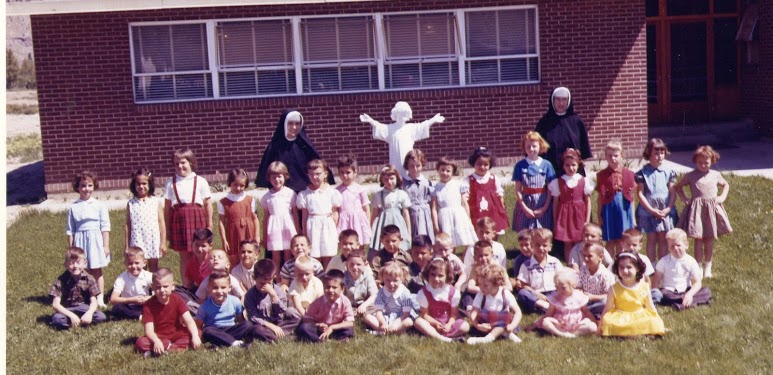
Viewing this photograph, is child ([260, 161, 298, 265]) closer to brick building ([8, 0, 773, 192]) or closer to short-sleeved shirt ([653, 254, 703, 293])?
short-sleeved shirt ([653, 254, 703, 293])

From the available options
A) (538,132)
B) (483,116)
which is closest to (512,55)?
(483,116)

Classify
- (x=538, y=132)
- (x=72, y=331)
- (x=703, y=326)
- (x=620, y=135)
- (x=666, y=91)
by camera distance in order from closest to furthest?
(x=703, y=326), (x=72, y=331), (x=538, y=132), (x=620, y=135), (x=666, y=91)

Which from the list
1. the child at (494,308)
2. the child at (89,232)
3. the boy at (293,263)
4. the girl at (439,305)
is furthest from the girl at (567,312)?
the child at (89,232)

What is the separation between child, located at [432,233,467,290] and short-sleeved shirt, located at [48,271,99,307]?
2961mm

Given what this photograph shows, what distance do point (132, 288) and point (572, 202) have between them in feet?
13.0

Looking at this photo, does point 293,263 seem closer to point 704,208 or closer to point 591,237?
point 591,237

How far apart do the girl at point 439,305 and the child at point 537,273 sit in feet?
2.63

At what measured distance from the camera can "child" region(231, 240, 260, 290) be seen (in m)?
8.10

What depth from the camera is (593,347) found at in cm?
715

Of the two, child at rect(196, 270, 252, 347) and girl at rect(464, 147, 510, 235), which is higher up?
girl at rect(464, 147, 510, 235)

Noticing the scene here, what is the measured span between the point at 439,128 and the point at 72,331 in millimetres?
7885

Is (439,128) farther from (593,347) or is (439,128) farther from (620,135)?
(593,347)

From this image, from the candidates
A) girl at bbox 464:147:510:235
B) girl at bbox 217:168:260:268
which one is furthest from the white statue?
girl at bbox 217:168:260:268

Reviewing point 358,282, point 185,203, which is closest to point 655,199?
point 358,282
